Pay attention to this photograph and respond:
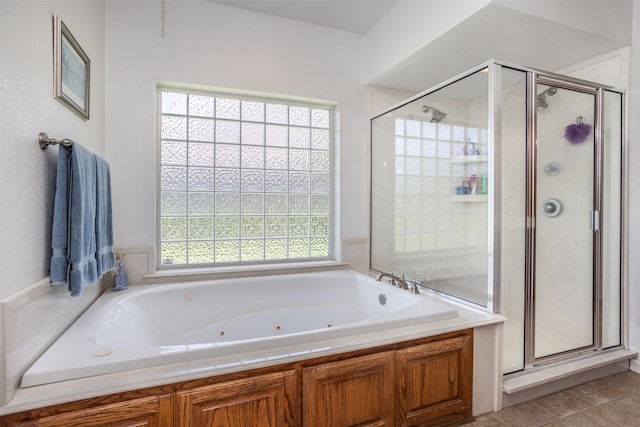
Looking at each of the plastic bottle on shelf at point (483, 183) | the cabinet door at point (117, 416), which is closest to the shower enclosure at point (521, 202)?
the plastic bottle on shelf at point (483, 183)

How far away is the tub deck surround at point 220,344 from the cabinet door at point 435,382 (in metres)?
0.09

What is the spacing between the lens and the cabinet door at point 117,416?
1001 mm

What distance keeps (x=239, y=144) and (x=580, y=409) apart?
2.79 m

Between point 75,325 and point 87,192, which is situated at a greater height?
point 87,192

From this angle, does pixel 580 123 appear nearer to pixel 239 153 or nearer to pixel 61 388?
pixel 239 153

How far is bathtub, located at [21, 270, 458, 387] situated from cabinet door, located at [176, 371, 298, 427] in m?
0.12

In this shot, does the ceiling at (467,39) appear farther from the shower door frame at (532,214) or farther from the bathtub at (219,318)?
the bathtub at (219,318)

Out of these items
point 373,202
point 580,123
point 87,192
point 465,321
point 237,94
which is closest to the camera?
point 87,192

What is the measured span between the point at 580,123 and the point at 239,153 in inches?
98.0

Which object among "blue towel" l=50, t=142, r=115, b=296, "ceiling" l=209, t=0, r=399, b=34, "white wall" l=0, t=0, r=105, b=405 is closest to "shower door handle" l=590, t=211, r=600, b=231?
"ceiling" l=209, t=0, r=399, b=34

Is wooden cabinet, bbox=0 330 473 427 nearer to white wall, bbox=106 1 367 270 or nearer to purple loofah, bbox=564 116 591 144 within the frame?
white wall, bbox=106 1 367 270

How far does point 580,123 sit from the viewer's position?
222 cm

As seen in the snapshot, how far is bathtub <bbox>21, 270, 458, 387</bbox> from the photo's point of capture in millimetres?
1191

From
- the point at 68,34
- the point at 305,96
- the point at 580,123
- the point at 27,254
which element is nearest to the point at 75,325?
the point at 27,254
